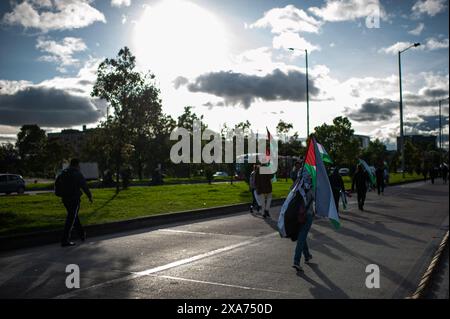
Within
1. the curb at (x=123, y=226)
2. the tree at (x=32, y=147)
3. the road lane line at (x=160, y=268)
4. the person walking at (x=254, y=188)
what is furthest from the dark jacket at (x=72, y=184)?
the tree at (x=32, y=147)

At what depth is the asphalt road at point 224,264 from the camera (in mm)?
6090

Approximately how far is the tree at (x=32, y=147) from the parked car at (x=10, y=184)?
60.5 m

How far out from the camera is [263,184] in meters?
15.1

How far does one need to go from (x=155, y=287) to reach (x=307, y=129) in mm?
33626

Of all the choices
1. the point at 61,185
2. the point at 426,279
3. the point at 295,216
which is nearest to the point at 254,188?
the point at 61,185

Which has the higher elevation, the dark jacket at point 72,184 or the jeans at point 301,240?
the dark jacket at point 72,184

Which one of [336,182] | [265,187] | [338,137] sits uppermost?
[338,137]

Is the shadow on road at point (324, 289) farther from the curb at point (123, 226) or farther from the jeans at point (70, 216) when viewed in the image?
the curb at point (123, 226)

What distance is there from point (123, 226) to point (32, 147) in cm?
9383

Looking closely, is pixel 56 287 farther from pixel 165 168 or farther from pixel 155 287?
pixel 165 168

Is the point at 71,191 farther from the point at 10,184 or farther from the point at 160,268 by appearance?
the point at 10,184

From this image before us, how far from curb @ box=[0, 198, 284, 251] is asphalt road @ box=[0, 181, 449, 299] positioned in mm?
438

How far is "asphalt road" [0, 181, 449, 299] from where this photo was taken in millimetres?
6090

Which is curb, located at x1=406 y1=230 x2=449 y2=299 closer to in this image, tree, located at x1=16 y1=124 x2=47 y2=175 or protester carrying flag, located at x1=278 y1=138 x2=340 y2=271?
protester carrying flag, located at x1=278 y1=138 x2=340 y2=271
